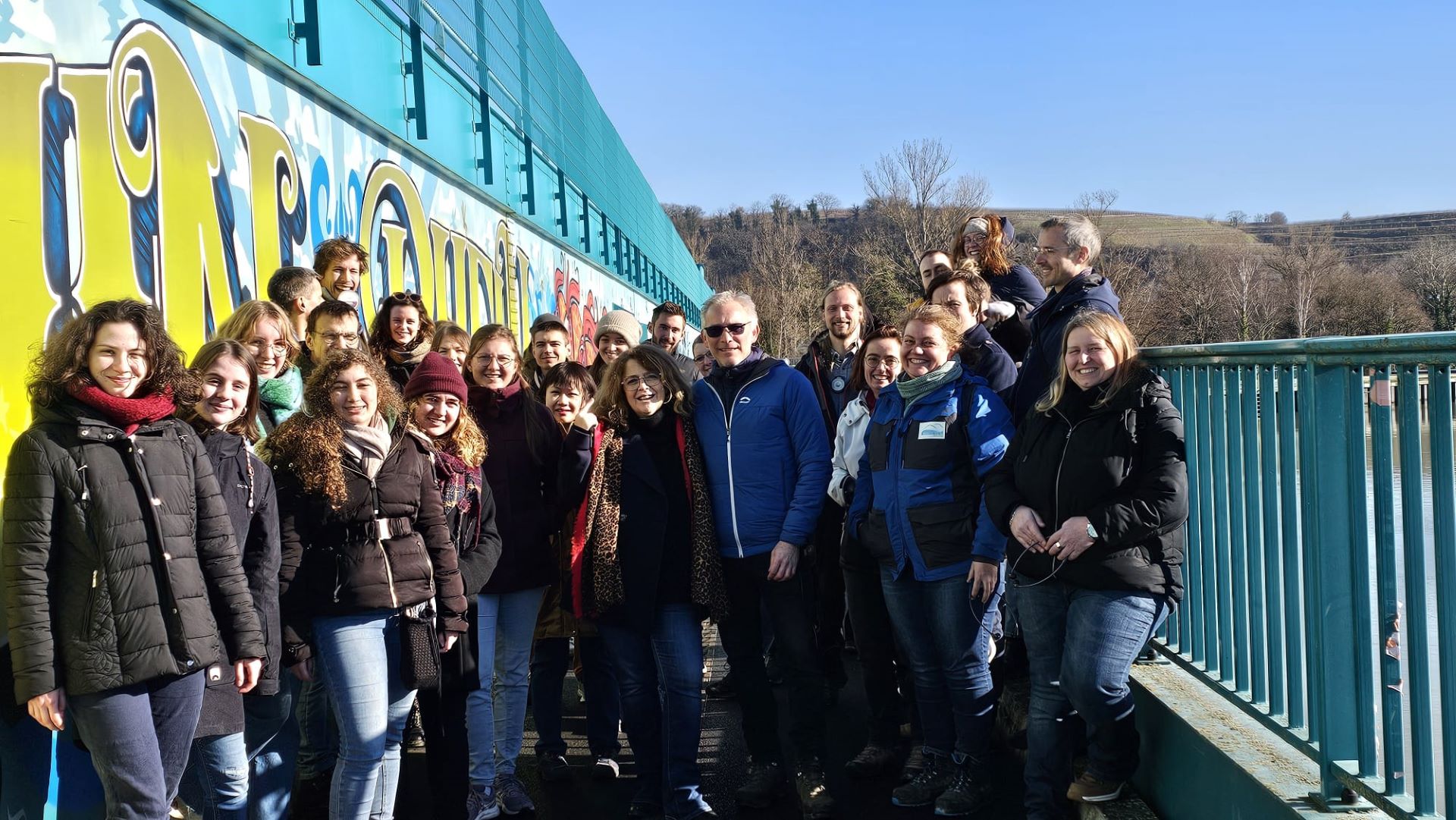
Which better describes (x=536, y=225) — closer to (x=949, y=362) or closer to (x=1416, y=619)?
(x=949, y=362)

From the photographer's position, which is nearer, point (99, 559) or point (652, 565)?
point (99, 559)

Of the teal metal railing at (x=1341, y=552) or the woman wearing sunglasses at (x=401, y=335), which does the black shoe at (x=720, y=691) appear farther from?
the teal metal railing at (x=1341, y=552)

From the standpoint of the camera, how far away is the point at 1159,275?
96.0 meters

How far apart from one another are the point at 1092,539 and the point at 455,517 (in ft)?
7.53

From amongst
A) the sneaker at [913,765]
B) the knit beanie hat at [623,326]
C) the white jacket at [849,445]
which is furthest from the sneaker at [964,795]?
the knit beanie hat at [623,326]

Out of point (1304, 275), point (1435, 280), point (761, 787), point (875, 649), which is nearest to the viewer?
point (761, 787)

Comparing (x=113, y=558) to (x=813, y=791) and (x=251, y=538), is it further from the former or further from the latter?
(x=813, y=791)

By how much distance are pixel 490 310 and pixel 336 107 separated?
A: 4621mm

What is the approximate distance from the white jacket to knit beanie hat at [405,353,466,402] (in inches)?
63.9

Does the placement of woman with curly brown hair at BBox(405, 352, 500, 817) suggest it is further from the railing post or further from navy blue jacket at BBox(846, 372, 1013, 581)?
the railing post

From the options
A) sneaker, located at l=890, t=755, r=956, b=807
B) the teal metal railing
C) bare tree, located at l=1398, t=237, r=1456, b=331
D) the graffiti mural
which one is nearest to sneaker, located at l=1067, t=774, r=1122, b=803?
the teal metal railing

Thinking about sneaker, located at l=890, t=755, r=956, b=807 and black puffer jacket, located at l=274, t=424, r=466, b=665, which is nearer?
black puffer jacket, located at l=274, t=424, r=466, b=665

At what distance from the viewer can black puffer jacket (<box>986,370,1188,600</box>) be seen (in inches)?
132

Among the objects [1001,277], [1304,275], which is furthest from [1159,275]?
[1001,277]
